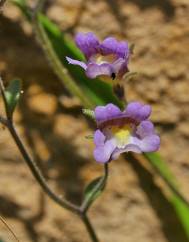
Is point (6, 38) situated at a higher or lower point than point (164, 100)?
higher

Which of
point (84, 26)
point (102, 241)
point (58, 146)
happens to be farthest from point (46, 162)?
point (84, 26)

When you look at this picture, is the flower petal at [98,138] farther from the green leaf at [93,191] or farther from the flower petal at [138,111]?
the green leaf at [93,191]

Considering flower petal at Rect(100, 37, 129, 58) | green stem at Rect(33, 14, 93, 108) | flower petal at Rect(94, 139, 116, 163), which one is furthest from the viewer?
green stem at Rect(33, 14, 93, 108)

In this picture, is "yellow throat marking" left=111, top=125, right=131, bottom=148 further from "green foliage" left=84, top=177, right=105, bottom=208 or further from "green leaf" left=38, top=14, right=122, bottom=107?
"green leaf" left=38, top=14, right=122, bottom=107

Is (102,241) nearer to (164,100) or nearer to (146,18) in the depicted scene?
(164,100)

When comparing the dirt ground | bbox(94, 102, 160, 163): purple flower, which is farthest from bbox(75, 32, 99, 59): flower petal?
the dirt ground

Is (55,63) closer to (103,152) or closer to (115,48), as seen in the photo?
(115,48)

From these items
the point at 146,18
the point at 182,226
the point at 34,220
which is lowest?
the point at 182,226

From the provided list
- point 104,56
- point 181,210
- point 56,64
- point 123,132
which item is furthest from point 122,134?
point 181,210
